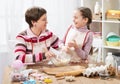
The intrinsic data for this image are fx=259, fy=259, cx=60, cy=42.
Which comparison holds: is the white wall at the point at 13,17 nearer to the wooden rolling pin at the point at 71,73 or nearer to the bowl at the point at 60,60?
the bowl at the point at 60,60

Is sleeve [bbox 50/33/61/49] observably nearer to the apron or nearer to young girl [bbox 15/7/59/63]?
young girl [bbox 15/7/59/63]

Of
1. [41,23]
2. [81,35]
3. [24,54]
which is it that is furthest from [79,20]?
[24,54]

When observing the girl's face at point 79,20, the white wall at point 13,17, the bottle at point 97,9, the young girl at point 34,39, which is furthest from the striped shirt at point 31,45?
the bottle at point 97,9

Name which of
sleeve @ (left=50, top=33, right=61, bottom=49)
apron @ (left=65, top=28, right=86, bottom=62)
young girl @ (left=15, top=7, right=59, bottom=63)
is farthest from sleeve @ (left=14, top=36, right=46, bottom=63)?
apron @ (left=65, top=28, right=86, bottom=62)

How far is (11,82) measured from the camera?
1764 mm

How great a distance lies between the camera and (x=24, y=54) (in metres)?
2.27

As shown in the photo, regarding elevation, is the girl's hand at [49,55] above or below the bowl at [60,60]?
above

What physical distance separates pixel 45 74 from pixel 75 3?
6.72 feet

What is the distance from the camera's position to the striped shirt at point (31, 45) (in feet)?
7.38

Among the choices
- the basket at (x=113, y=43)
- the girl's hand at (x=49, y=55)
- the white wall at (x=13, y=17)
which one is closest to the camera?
the girl's hand at (x=49, y=55)

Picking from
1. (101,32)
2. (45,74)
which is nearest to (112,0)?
(101,32)

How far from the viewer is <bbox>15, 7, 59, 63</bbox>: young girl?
7.42ft

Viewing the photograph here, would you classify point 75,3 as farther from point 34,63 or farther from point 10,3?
point 34,63

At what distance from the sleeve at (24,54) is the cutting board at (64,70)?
0.18 m
